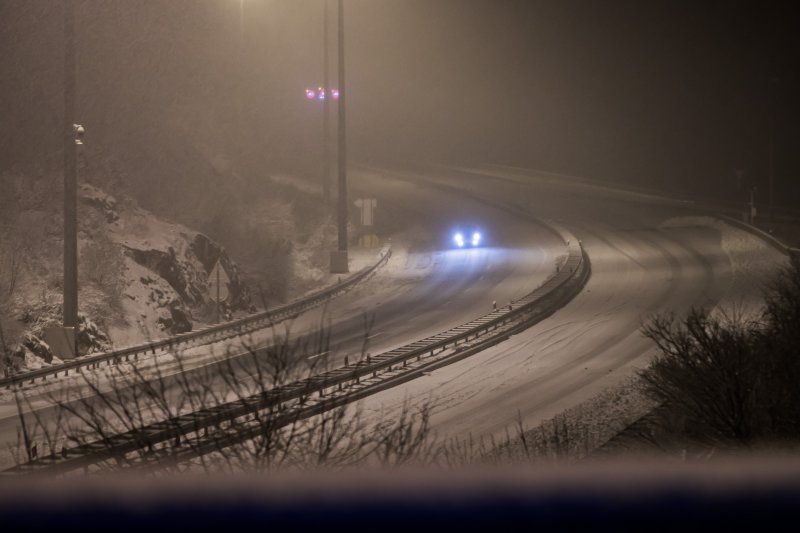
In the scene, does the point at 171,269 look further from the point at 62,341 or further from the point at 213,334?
the point at 62,341

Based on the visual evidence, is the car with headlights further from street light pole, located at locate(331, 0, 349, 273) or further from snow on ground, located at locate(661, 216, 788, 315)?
snow on ground, located at locate(661, 216, 788, 315)

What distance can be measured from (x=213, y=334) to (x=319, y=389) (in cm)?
1187

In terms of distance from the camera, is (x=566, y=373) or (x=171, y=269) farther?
(x=171, y=269)

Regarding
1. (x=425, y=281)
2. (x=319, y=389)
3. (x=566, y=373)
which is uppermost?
(x=319, y=389)

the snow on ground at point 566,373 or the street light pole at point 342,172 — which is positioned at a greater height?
the street light pole at point 342,172

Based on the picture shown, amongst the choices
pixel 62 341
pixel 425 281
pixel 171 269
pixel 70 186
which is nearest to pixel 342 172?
pixel 425 281

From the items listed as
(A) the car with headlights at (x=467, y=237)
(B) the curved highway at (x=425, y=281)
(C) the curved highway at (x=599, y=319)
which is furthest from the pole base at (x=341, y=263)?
(C) the curved highway at (x=599, y=319)

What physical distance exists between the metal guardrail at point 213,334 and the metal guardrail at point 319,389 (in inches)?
50.7

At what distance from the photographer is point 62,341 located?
21.9 meters

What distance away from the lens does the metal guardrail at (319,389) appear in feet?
27.5

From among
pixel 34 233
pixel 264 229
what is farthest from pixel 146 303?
pixel 264 229

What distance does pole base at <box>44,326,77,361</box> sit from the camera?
21.6m

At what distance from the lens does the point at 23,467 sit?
932 centimetres

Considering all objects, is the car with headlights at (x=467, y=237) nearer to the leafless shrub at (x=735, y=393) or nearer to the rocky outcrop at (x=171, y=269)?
the rocky outcrop at (x=171, y=269)
